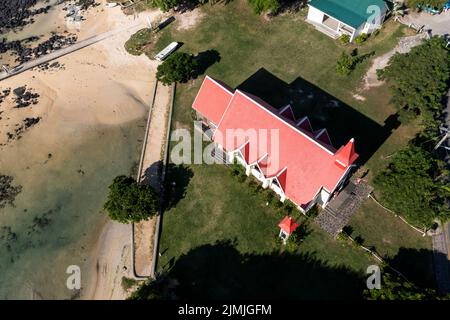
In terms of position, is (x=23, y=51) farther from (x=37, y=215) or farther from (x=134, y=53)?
(x=37, y=215)

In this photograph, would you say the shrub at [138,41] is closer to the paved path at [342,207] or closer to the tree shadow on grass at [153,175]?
the tree shadow on grass at [153,175]

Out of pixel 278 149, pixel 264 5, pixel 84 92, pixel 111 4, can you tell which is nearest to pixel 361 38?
pixel 264 5

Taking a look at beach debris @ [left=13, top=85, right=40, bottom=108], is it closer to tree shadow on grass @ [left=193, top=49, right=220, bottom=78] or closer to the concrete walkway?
tree shadow on grass @ [left=193, top=49, right=220, bottom=78]

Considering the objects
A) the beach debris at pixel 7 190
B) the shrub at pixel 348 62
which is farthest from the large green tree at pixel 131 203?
the shrub at pixel 348 62

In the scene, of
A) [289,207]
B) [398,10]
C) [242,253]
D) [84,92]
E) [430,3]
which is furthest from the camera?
[398,10]

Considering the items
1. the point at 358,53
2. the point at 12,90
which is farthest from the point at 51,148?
the point at 358,53

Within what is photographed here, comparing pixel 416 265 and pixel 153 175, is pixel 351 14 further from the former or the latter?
pixel 153 175

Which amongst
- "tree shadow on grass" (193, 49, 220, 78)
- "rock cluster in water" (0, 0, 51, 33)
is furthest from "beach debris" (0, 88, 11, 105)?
"tree shadow on grass" (193, 49, 220, 78)
